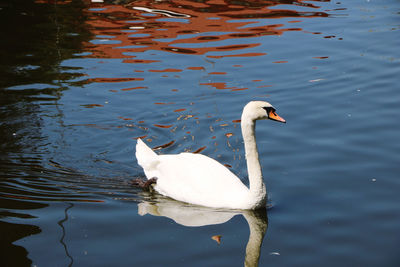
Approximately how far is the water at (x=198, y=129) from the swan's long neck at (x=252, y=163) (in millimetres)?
269

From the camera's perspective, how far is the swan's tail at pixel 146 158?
25.0 ft

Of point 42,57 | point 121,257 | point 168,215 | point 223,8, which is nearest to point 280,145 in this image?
point 168,215

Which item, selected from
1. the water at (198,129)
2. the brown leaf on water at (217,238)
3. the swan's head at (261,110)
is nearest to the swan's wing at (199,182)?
the water at (198,129)

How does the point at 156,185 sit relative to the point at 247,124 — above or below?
below

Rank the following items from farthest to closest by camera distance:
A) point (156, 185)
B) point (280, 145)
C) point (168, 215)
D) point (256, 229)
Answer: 1. point (280, 145)
2. point (156, 185)
3. point (168, 215)
4. point (256, 229)

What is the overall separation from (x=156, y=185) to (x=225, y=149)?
4.67ft

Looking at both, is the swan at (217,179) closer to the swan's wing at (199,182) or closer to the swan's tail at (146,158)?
the swan's wing at (199,182)

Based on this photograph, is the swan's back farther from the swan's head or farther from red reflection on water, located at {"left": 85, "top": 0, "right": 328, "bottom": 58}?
red reflection on water, located at {"left": 85, "top": 0, "right": 328, "bottom": 58}

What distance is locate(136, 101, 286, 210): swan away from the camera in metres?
6.50

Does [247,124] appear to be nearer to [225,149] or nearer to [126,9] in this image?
[225,149]

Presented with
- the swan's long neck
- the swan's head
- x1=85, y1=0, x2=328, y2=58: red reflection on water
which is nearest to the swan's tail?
the swan's long neck

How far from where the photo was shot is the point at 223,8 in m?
17.3

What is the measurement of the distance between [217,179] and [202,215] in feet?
1.45

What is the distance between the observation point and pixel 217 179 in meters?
6.77
